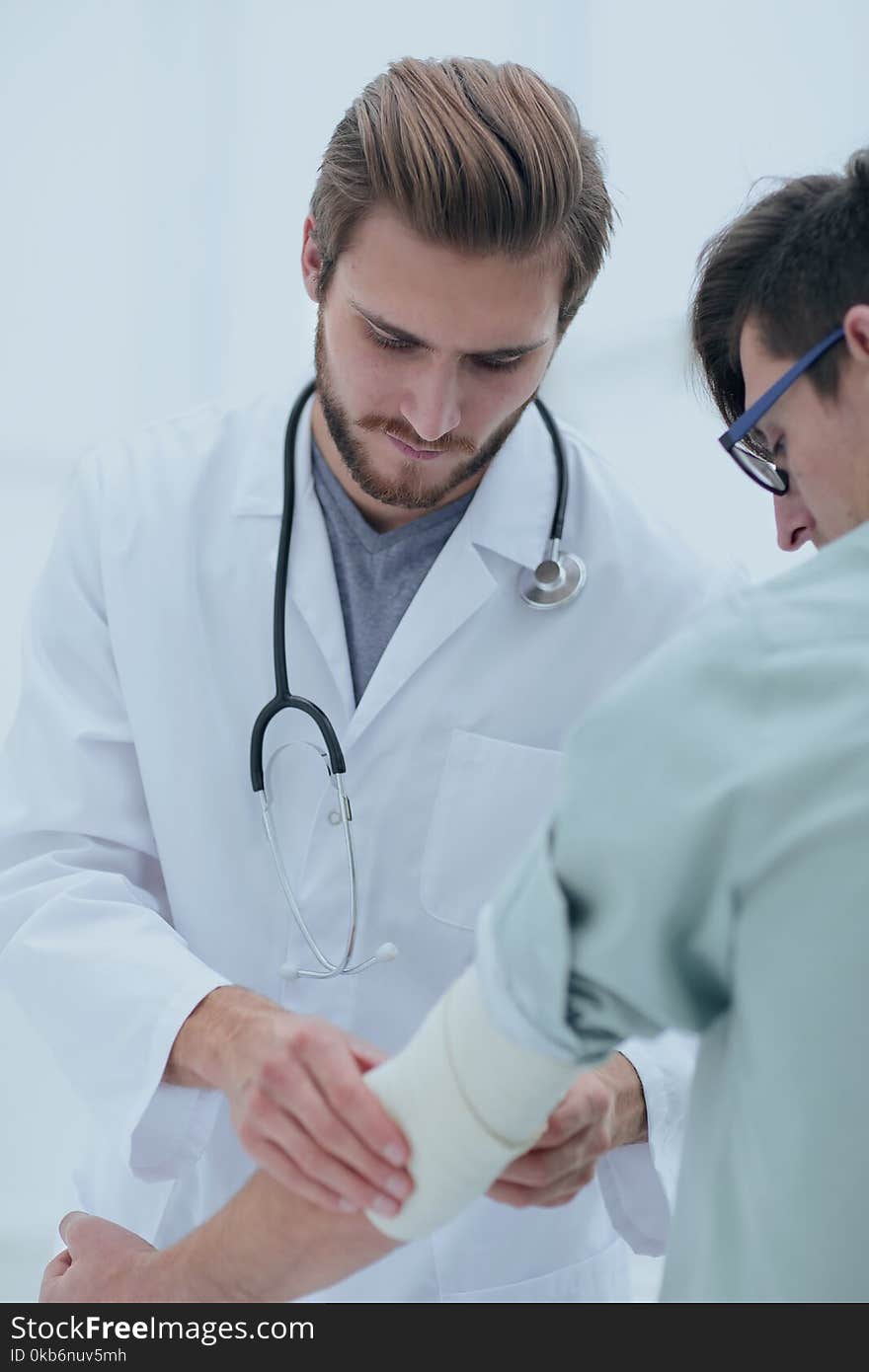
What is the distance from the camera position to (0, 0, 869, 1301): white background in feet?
7.82

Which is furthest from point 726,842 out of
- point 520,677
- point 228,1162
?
point 228,1162

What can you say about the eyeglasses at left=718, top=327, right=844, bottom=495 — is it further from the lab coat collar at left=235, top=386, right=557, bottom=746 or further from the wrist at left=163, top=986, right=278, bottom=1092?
the wrist at left=163, top=986, right=278, bottom=1092

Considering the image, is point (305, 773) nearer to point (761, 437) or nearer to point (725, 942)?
point (761, 437)

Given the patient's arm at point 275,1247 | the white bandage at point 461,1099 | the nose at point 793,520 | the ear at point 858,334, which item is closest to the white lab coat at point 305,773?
the patient's arm at point 275,1247

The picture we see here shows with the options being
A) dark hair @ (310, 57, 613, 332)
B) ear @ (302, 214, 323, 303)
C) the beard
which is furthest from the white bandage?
ear @ (302, 214, 323, 303)

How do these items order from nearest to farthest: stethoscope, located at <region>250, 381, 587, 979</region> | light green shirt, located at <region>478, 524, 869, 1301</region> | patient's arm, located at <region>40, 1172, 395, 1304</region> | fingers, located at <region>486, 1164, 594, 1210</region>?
light green shirt, located at <region>478, 524, 869, 1301</region> → patient's arm, located at <region>40, 1172, 395, 1304</region> → fingers, located at <region>486, 1164, 594, 1210</region> → stethoscope, located at <region>250, 381, 587, 979</region>

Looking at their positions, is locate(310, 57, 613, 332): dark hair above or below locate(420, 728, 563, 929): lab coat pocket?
above

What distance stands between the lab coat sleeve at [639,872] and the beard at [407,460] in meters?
0.68

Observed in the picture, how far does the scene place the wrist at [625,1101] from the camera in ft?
4.12


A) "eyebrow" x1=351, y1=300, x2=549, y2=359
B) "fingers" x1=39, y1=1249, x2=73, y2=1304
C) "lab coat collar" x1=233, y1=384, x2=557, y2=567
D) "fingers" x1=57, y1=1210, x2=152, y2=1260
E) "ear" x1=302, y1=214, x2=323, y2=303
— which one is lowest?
"fingers" x1=39, y1=1249, x2=73, y2=1304

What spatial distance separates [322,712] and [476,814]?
0.18m

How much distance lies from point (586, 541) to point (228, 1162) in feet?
2.39

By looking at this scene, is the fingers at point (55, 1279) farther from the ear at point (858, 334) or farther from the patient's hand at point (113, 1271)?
the ear at point (858, 334)
